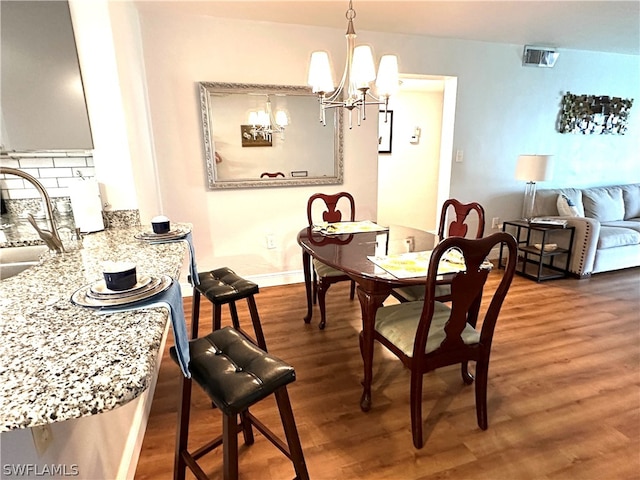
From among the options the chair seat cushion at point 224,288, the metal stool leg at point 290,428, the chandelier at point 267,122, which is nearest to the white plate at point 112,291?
the metal stool leg at point 290,428

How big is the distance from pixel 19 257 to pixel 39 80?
2.92ft

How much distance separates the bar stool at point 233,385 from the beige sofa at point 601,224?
→ 351cm

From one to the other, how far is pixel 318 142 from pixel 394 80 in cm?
140

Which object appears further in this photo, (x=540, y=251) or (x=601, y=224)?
(x=601, y=224)

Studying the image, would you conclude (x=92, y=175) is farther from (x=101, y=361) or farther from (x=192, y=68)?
(x=101, y=361)

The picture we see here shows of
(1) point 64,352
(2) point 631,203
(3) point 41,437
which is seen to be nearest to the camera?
(1) point 64,352

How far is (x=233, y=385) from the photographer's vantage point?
100 cm

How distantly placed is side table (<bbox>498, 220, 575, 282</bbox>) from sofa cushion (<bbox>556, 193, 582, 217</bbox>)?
12.0 inches

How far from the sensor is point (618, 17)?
9.27ft

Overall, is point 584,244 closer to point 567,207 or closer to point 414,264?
point 567,207

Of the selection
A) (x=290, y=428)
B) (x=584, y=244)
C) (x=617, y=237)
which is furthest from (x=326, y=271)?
(x=617, y=237)

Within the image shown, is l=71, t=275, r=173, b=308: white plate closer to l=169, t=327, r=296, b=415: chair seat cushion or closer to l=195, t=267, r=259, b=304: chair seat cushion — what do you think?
l=169, t=327, r=296, b=415: chair seat cushion

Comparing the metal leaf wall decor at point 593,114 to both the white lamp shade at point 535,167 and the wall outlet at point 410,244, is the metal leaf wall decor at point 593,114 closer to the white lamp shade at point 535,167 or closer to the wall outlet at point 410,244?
the white lamp shade at point 535,167

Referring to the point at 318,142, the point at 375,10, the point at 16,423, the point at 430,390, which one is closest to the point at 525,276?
the point at 430,390
